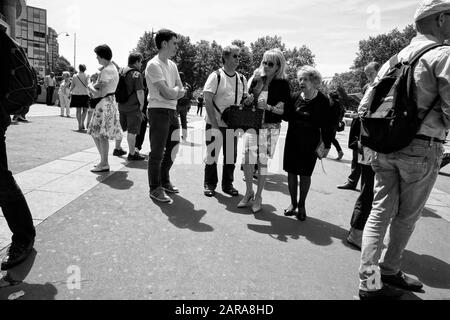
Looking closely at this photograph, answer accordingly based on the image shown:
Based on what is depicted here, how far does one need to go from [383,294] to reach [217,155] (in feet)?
10.0

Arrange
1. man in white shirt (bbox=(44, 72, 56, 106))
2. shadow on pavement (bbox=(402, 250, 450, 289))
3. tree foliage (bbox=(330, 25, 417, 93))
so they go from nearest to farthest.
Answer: shadow on pavement (bbox=(402, 250, 450, 289)) → man in white shirt (bbox=(44, 72, 56, 106)) → tree foliage (bbox=(330, 25, 417, 93))

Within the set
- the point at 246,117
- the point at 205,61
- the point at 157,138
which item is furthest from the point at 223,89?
the point at 205,61

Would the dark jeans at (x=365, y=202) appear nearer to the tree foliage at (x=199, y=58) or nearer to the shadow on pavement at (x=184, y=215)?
the shadow on pavement at (x=184, y=215)

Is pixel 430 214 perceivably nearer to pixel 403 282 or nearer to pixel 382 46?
pixel 403 282

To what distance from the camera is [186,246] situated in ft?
10.4

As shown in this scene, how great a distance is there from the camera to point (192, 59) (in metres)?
69.1

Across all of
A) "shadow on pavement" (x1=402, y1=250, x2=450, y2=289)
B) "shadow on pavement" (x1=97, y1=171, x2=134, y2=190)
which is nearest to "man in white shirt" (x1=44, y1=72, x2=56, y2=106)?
"shadow on pavement" (x1=97, y1=171, x2=134, y2=190)

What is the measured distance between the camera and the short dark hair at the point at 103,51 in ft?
18.0

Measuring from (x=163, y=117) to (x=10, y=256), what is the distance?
2426 millimetres

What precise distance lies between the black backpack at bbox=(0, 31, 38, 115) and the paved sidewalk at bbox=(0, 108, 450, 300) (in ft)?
4.13

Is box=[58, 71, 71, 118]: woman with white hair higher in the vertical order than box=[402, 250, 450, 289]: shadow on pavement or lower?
higher

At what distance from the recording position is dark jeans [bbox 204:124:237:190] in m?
4.88

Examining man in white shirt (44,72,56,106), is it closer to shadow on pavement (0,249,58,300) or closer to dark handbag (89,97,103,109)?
dark handbag (89,97,103,109)

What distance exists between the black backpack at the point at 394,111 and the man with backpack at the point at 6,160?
107 inches
